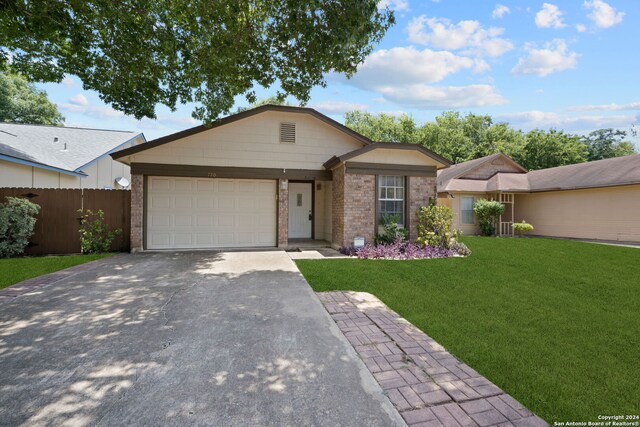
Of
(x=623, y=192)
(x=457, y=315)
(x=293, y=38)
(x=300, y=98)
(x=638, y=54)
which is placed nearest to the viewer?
(x=457, y=315)

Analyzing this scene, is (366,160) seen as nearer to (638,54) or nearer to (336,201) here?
(336,201)

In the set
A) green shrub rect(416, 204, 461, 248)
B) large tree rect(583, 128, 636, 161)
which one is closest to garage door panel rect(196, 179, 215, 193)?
green shrub rect(416, 204, 461, 248)

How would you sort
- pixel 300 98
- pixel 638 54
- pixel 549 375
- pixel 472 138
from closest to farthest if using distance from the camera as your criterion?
pixel 549 375
pixel 300 98
pixel 638 54
pixel 472 138

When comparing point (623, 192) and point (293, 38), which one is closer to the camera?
point (293, 38)

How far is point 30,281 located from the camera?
20.0ft

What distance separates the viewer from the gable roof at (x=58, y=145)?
39.0 feet

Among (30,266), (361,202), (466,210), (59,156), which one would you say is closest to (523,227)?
(466,210)

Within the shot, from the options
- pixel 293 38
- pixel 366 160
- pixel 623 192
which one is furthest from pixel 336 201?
pixel 623 192

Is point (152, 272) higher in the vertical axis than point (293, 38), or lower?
lower

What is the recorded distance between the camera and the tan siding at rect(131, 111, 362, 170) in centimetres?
1033

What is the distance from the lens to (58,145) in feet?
52.8

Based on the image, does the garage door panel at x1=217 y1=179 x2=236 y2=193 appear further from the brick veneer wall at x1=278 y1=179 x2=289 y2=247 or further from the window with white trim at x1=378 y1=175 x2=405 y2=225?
the window with white trim at x1=378 y1=175 x2=405 y2=225

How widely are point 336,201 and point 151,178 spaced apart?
21.0 feet

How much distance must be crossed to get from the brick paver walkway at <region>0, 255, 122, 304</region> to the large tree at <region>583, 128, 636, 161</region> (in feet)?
162
